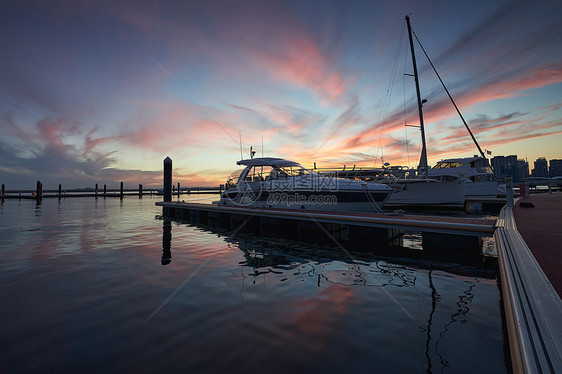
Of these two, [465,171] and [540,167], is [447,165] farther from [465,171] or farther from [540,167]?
[540,167]

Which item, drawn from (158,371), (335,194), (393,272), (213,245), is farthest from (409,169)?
(158,371)

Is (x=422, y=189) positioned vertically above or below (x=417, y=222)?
above

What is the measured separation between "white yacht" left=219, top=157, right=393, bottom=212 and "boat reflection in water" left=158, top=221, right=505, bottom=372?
5.24 metres

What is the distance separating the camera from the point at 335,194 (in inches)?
482

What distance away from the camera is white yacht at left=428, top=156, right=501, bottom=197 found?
71.4ft

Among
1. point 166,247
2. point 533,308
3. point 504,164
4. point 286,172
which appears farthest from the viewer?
point 504,164

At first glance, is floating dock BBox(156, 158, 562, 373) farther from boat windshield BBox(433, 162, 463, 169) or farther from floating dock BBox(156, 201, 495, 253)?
boat windshield BBox(433, 162, 463, 169)

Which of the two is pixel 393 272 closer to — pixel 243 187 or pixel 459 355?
pixel 459 355

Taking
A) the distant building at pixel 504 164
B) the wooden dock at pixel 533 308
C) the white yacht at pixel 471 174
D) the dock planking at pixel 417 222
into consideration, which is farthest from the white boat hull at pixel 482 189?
the distant building at pixel 504 164

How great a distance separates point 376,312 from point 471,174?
84.0ft

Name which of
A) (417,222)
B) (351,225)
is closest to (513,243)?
(417,222)

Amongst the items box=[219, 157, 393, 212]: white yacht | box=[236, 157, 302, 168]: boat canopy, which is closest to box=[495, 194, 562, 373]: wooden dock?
box=[219, 157, 393, 212]: white yacht

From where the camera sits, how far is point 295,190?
13180 millimetres

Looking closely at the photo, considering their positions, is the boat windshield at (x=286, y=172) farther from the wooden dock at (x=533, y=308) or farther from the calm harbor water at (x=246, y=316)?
the wooden dock at (x=533, y=308)
